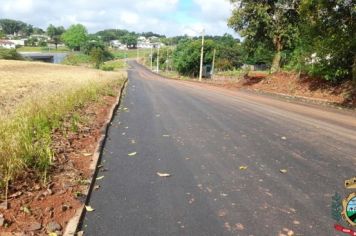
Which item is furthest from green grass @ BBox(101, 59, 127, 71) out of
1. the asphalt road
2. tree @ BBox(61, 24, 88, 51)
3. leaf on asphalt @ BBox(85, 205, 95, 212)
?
leaf on asphalt @ BBox(85, 205, 95, 212)

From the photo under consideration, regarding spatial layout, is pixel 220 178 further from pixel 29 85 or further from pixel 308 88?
pixel 29 85

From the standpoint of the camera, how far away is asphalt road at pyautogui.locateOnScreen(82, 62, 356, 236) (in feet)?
16.5

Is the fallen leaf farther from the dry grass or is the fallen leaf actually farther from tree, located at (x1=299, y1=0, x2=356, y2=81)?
tree, located at (x1=299, y1=0, x2=356, y2=81)

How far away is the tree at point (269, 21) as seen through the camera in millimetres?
31062

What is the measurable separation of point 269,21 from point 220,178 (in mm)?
26856

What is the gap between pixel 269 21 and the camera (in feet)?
103

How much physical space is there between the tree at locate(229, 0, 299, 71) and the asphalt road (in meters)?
20.6

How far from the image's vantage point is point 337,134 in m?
10.8

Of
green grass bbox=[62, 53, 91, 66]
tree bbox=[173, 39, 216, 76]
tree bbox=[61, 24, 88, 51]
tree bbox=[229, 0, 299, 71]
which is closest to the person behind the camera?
tree bbox=[229, 0, 299, 71]

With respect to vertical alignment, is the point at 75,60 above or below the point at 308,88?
below

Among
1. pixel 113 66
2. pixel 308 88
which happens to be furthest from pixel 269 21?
pixel 113 66

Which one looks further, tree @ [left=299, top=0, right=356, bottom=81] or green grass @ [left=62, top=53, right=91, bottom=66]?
green grass @ [left=62, top=53, right=91, bottom=66]

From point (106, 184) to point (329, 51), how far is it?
1903 centimetres

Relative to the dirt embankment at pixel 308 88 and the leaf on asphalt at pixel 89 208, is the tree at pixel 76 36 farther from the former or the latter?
the leaf on asphalt at pixel 89 208
